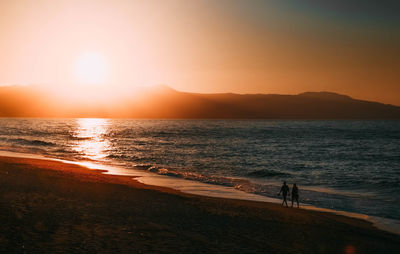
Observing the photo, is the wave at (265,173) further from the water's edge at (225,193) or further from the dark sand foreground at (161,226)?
the dark sand foreground at (161,226)

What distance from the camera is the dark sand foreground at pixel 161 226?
9188 mm

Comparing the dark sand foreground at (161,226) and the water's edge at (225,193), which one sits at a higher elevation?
the dark sand foreground at (161,226)

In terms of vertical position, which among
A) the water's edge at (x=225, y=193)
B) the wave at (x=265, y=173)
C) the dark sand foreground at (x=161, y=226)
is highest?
the dark sand foreground at (x=161, y=226)

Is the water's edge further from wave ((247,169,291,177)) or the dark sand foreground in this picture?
wave ((247,169,291,177))

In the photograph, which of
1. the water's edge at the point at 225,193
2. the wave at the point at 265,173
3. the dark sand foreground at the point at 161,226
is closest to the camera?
the dark sand foreground at the point at 161,226

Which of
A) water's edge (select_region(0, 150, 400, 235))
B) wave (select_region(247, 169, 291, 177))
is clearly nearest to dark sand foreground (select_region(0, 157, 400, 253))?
water's edge (select_region(0, 150, 400, 235))

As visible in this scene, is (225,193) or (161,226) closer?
(161,226)

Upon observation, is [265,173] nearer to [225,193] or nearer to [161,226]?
[225,193]

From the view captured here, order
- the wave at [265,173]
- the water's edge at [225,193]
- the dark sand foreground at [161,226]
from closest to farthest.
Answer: the dark sand foreground at [161,226] → the water's edge at [225,193] → the wave at [265,173]

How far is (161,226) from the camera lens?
1131 cm

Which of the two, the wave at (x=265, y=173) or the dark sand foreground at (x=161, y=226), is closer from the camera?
the dark sand foreground at (x=161, y=226)

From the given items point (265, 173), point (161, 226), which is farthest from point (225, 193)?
point (265, 173)

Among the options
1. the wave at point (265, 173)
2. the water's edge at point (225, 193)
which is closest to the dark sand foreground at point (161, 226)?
the water's edge at point (225, 193)

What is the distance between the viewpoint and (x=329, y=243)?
10844 mm
